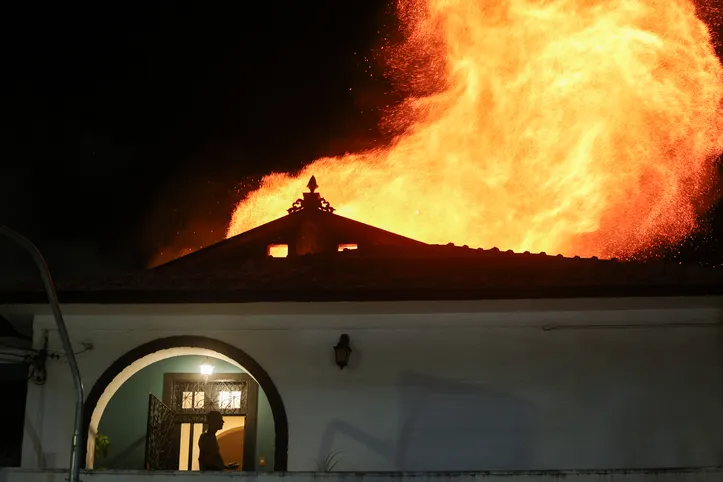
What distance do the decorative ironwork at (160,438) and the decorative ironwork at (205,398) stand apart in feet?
2.38

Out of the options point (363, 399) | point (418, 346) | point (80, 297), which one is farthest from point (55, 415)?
point (418, 346)

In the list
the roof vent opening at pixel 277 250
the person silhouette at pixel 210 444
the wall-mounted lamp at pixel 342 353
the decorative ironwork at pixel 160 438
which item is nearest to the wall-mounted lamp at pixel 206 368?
the decorative ironwork at pixel 160 438

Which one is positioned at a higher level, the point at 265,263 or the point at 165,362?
the point at 265,263

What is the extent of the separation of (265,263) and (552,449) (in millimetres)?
4522

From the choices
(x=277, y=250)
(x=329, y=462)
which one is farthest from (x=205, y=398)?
(x=329, y=462)

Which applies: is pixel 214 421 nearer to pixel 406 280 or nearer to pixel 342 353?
pixel 342 353

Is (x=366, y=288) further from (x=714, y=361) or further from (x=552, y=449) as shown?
(x=714, y=361)

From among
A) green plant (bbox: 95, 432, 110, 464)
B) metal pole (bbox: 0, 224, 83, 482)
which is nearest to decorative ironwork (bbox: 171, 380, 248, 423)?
green plant (bbox: 95, 432, 110, 464)

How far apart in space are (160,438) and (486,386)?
5.01m

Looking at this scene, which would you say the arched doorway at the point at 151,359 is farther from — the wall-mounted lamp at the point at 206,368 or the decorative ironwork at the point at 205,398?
the decorative ironwork at the point at 205,398

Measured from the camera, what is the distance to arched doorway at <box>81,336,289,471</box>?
11.3 meters

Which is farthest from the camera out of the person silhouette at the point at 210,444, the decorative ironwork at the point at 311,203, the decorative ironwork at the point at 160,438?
the decorative ironwork at the point at 311,203

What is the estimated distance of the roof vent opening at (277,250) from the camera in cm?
1734

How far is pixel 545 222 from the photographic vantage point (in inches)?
912
